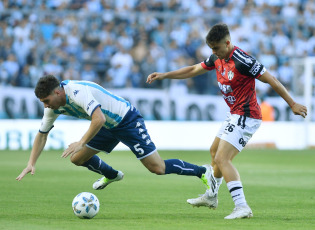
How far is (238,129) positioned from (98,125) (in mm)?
1754

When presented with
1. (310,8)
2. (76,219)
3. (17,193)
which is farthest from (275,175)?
(310,8)

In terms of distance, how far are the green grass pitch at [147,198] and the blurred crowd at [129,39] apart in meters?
5.09

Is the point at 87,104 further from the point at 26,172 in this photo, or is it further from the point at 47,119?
the point at 26,172

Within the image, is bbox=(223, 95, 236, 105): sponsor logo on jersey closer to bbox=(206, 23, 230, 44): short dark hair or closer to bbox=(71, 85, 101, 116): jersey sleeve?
bbox=(206, 23, 230, 44): short dark hair

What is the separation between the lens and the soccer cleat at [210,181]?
8.79 metres

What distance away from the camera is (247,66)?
7734mm

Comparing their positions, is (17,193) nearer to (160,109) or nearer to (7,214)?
(7,214)

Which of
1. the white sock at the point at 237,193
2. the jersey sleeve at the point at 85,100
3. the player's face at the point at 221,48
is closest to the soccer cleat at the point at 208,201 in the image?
the white sock at the point at 237,193

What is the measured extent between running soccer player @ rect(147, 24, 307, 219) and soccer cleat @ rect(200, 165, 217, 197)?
→ 65 cm

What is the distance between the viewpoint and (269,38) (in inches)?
990

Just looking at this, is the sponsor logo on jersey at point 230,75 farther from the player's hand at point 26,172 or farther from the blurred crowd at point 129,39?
the blurred crowd at point 129,39

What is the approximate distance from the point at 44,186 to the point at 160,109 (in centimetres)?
1128

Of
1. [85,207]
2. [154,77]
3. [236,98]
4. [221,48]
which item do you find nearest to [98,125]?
[85,207]

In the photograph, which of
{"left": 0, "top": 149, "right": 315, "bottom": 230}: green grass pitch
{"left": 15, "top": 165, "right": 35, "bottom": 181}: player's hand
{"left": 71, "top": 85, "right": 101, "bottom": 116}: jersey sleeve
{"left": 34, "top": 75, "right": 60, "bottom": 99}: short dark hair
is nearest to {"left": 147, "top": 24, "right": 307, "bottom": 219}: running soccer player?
{"left": 0, "top": 149, "right": 315, "bottom": 230}: green grass pitch
